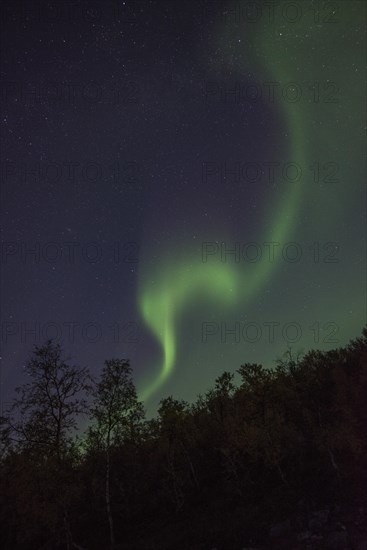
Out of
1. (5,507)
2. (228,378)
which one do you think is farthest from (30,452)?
(228,378)

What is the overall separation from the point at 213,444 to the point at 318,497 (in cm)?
3572

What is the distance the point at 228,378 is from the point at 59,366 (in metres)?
36.4

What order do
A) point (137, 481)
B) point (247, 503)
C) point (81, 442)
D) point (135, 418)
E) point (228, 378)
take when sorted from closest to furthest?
1. point (81, 442)
2. point (135, 418)
3. point (247, 503)
4. point (137, 481)
5. point (228, 378)

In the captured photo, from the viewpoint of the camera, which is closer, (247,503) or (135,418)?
(135,418)

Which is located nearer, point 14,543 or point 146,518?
point 146,518

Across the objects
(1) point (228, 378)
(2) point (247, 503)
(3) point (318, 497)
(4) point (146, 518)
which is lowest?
(3) point (318, 497)

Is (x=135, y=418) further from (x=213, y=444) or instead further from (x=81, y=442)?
(x=213, y=444)

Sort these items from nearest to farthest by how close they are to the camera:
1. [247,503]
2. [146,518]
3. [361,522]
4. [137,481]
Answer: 1. [361,522]
2. [247,503]
3. [146,518]
4. [137,481]

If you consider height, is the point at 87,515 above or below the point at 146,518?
above

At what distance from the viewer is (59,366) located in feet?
103

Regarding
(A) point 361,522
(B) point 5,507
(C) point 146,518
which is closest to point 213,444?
(C) point 146,518

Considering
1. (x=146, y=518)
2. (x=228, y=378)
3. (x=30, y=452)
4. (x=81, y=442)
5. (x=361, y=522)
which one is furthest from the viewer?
(x=228, y=378)

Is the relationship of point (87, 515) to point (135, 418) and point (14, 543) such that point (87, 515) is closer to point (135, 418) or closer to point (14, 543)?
point (14, 543)

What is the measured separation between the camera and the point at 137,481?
5431 centimetres
